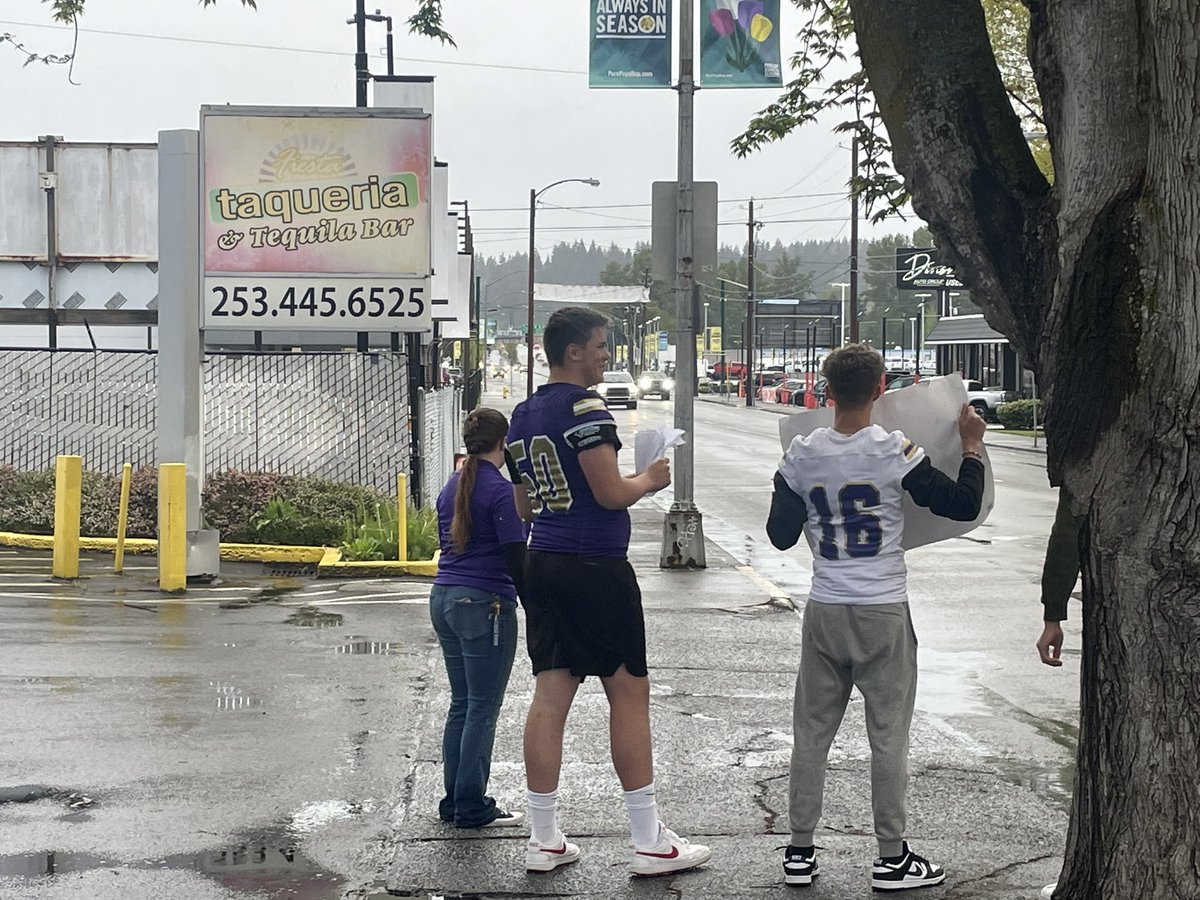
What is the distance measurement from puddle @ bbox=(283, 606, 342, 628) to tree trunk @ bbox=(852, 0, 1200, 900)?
296 inches

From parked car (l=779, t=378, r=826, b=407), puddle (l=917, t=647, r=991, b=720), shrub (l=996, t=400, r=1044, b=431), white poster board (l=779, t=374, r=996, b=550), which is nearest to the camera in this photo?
white poster board (l=779, t=374, r=996, b=550)

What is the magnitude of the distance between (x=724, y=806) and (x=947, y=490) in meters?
1.91

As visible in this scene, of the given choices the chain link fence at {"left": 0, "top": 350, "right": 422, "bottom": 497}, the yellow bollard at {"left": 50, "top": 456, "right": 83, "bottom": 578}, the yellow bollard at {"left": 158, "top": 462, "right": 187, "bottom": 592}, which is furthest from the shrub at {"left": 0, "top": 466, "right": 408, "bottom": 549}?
the yellow bollard at {"left": 158, "top": 462, "right": 187, "bottom": 592}

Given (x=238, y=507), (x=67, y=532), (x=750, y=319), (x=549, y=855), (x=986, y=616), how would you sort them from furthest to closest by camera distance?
(x=750, y=319) < (x=238, y=507) < (x=67, y=532) < (x=986, y=616) < (x=549, y=855)

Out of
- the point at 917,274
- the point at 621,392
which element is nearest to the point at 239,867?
the point at 917,274

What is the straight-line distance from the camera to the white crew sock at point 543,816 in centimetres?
555

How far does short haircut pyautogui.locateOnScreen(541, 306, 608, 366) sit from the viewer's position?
18.3ft

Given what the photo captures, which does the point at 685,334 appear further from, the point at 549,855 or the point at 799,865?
the point at 799,865

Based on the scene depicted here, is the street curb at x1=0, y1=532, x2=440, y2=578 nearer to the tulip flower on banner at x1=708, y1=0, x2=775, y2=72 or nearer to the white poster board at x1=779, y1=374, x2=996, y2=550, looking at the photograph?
the tulip flower on banner at x1=708, y1=0, x2=775, y2=72

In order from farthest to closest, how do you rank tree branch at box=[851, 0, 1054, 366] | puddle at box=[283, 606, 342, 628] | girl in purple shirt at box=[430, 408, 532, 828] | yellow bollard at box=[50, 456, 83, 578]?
yellow bollard at box=[50, 456, 83, 578], puddle at box=[283, 606, 342, 628], girl in purple shirt at box=[430, 408, 532, 828], tree branch at box=[851, 0, 1054, 366]

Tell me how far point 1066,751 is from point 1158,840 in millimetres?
3447

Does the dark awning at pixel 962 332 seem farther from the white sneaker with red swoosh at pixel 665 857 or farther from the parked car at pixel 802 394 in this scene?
the white sneaker with red swoosh at pixel 665 857

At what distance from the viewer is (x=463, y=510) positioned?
6.12 meters

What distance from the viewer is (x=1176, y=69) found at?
3.98 meters
